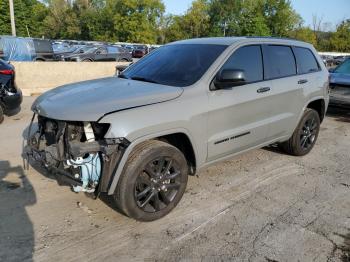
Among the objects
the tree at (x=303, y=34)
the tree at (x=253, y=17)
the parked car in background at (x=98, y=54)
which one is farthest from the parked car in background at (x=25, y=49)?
the tree at (x=303, y=34)

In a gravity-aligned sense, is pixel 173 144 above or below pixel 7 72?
below

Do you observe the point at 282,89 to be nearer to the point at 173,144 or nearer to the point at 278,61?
the point at 278,61

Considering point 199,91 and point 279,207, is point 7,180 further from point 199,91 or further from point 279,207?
point 279,207

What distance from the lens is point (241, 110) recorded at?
4582 millimetres

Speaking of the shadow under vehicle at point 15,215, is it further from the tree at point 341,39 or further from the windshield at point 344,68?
the tree at point 341,39

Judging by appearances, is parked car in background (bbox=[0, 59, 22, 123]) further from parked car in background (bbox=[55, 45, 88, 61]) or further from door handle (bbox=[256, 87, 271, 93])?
parked car in background (bbox=[55, 45, 88, 61])

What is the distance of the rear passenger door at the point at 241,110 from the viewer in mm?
4309

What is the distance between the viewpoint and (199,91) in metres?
4.14

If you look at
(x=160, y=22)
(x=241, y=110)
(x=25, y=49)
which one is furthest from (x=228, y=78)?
(x=160, y=22)

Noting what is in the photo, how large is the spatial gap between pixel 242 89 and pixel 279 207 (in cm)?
144

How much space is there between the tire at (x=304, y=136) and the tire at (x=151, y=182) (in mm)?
2468

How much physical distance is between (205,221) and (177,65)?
1.88 meters

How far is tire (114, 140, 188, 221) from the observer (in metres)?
3.64

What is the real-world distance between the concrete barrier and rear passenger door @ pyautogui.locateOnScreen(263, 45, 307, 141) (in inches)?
363
